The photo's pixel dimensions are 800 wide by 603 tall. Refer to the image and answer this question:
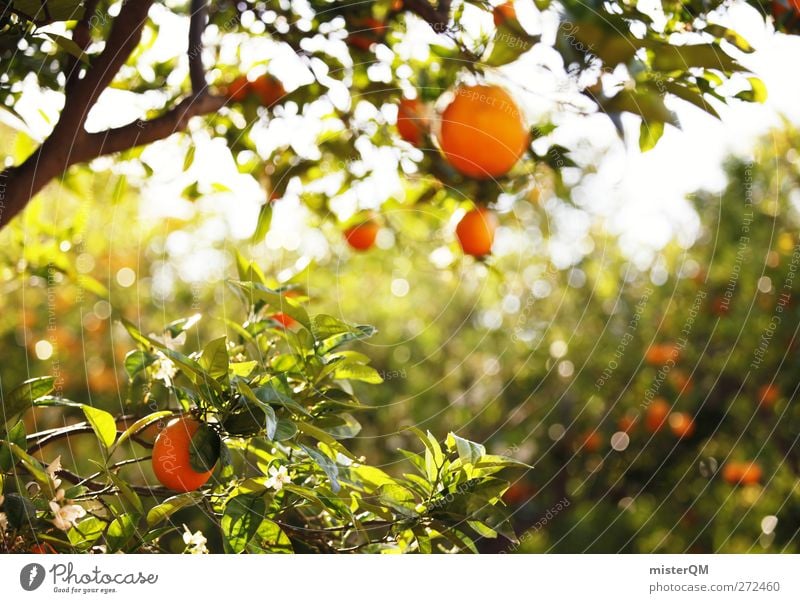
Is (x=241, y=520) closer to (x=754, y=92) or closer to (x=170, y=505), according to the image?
(x=170, y=505)

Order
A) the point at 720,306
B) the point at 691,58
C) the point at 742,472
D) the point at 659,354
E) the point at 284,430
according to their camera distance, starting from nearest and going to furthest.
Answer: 1. the point at 284,430
2. the point at 691,58
3. the point at 742,472
4. the point at 720,306
5. the point at 659,354

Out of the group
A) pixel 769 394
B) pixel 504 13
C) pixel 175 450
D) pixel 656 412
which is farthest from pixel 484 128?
pixel 656 412

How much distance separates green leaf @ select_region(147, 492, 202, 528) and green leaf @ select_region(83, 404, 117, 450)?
48 mm

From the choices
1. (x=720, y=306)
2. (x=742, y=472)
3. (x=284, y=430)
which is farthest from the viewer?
(x=720, y=306)

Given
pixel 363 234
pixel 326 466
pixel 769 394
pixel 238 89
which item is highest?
pixel 238 89

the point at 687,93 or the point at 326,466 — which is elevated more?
the point at 687,93

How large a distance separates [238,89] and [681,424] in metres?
1.47

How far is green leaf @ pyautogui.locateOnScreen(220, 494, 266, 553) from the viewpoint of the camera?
467 millimetres

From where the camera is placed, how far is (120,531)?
19.2 inches

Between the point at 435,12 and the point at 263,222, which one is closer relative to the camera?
the point at 435,12

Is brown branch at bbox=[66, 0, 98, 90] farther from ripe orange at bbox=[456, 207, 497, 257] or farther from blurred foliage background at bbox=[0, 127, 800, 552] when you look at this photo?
blurred foliage background at bbox=[0, 127, 800, 552]

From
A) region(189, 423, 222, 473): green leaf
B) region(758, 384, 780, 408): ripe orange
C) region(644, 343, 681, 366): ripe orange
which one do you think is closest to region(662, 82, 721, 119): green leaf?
region(189, 423, 222, 473): green leaf

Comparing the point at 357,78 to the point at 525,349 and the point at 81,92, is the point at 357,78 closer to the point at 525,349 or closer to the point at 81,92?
the point at 81,92
